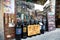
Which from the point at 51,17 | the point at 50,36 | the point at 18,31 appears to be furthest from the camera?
the point at 51,17

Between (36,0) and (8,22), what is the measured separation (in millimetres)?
1004

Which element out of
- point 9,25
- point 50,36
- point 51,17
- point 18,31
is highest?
point 51,17

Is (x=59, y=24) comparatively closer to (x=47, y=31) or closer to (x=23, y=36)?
(x=47, y=31)

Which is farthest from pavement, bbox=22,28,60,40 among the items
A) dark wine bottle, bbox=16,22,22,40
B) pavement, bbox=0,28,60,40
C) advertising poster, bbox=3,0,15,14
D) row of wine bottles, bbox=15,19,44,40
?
advertising poster, bbox=3,0,15,14

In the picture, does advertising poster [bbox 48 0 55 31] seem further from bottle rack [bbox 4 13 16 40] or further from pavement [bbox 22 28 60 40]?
bottle rack [bbox 4 13 16 40]

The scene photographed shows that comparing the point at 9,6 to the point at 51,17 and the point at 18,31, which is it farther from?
the point at 51,17

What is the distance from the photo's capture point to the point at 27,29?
4.25 metres

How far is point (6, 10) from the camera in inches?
151

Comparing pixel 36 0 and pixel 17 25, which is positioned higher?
pixel 36 0

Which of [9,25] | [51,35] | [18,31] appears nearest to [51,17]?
[51,35]

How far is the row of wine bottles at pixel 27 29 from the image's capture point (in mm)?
4102

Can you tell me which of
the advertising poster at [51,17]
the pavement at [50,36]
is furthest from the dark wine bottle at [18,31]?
the advertising poster at [51,17]

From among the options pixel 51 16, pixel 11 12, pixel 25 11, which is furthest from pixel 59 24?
pixel 11 12

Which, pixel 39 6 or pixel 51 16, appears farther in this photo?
pixel 51 16
